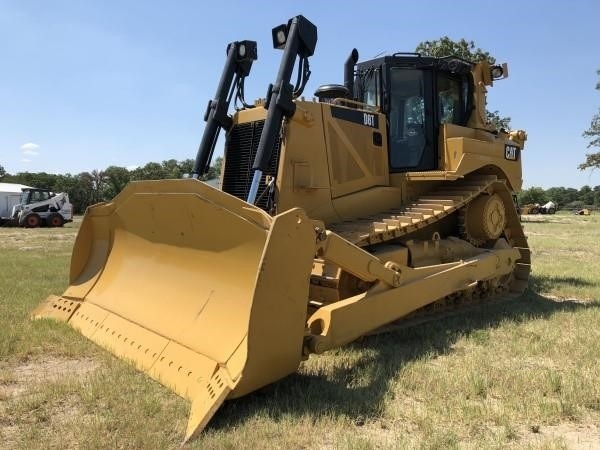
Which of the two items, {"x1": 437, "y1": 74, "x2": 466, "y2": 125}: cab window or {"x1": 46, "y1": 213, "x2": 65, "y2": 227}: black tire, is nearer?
{"x1": 437, "y1": 74, "x2": 466, "y2": 125}: cab window

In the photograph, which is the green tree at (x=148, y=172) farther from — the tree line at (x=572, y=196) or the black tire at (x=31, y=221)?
the tree line at (x=572, y=196)

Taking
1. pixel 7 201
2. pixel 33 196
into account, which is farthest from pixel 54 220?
pixel 7 201

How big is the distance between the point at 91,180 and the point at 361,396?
60.1 m

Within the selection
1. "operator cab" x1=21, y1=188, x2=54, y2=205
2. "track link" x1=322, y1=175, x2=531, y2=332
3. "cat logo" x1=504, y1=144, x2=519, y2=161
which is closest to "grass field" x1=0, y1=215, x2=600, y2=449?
"track link" x1=322, y1=175, x2=531, y2=332

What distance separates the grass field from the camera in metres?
3.24

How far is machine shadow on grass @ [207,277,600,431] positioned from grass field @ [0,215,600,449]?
0.01m

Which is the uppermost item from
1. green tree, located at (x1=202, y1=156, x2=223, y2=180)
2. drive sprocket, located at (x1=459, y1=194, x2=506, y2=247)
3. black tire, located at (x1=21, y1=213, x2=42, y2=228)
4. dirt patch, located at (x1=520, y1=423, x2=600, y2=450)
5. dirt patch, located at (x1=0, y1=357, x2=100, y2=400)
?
green tree, located at (x1=202, y1=156, x2=223, y2=180)

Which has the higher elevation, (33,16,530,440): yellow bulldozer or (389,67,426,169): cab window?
(389,67,426,169): cab window

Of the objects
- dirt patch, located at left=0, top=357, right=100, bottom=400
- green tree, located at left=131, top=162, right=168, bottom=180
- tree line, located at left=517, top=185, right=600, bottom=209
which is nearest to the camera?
dirt patch, located at left=0, top=357, right=100, bottom=400

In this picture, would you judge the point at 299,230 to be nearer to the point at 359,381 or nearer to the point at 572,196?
the point at 359,381

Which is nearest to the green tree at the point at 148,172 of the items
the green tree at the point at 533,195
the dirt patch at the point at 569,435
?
the green tree at the point at 533,195

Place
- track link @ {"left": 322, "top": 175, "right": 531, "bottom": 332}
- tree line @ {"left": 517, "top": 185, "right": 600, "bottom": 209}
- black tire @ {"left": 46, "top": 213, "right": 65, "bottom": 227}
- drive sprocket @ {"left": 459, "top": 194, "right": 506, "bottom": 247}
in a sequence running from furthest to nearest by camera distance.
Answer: tree line @ {"left": 517, "top": 185, "right": 600, "bottom": 209}
black tire @ {"left": 46, "top": 213, "right": 65, "bottom": 227}
drive sprocket @ {"left": 459, "top": 194, "right": 506, "bottom": 247}
track link @ {"left": 322, "top": 175, "right": 531, "bottom": 332}

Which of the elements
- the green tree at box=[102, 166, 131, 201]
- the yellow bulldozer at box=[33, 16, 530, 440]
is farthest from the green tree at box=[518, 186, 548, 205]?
the yellow bulldozer at box=[33, 16, 530, 440]

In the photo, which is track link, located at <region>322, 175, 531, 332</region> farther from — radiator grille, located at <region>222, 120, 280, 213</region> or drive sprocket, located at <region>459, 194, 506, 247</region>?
radiator grille, located at <region>222, 120, 280, 213</region>
